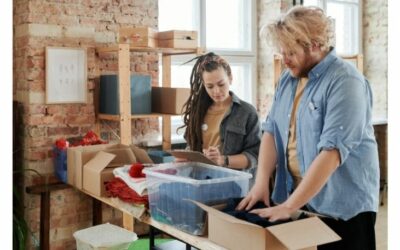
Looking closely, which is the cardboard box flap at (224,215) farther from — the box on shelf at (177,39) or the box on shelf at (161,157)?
the box on shelf at (177,39)

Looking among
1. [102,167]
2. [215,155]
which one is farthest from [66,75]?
[215,155]

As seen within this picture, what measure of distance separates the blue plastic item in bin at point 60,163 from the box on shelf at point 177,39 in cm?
102

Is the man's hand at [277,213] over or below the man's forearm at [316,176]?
below

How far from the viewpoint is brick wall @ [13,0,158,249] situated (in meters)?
3.46

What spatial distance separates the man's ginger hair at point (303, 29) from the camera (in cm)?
185

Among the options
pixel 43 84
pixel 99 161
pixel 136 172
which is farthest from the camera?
pixel 43 84

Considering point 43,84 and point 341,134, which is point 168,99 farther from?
point 341,134

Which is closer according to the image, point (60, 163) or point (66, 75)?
point (60, 163)

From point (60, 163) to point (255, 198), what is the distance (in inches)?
74.1

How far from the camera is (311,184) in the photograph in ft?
5.74

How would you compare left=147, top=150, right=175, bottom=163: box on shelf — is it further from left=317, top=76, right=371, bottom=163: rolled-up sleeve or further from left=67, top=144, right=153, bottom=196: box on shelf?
left=317, top=76, right=371, bottom=163: rolled-up sleeve

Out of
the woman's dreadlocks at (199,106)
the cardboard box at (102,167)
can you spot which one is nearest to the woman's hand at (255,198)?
the woman's dreadlocks at (199,106)

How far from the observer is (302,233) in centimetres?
161
